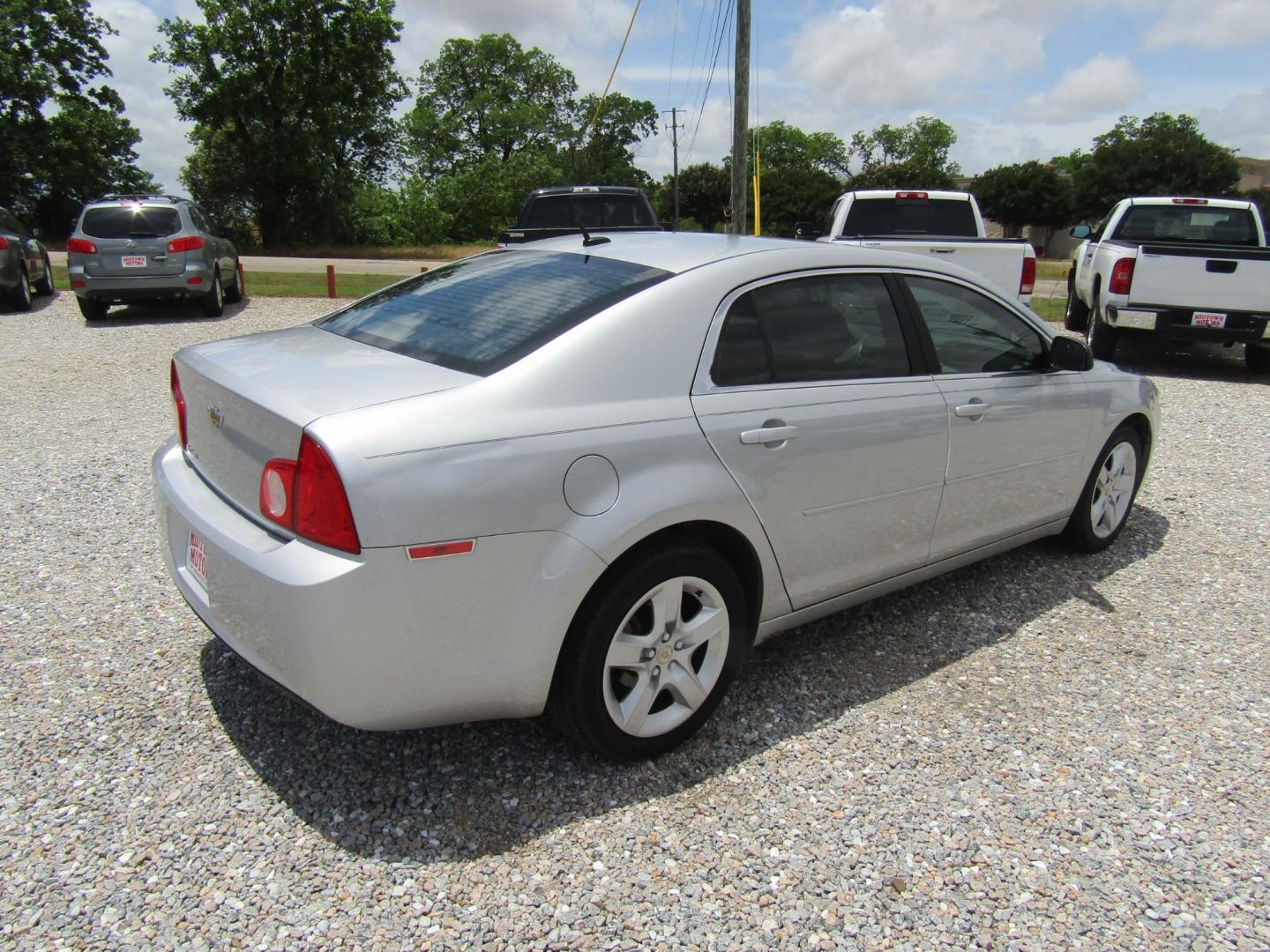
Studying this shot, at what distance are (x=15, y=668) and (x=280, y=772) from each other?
4.35 feet

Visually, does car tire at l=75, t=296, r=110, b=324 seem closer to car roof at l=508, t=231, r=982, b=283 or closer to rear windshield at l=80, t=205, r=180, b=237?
rear windshield at l=80, t=205, r=180, b=237

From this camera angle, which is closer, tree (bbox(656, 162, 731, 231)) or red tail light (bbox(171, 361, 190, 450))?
red tail light (bbox(171, 361, 190, 450))

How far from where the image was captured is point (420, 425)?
2.41 meters

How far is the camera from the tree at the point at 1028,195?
55.5 metres

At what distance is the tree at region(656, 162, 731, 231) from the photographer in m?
67.6

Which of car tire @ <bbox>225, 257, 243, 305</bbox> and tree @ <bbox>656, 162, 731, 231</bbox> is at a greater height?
tree @ <bbox>656, 162, 731, 231</bbox>

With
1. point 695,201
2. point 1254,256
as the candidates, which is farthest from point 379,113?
point 1254,256

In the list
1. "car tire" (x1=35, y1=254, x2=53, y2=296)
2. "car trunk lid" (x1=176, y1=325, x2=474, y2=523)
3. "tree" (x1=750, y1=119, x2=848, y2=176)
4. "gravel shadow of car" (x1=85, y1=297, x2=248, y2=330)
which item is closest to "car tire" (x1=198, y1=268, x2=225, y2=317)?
"gravel shadow of car" (x1=85, y1=297, x2=248, y2=330)

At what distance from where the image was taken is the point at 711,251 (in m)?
3.33

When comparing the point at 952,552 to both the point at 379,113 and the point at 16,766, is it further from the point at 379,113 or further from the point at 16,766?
the point at 379,113

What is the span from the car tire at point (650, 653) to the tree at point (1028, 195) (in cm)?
Result: 5972

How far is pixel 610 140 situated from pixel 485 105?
14.7m

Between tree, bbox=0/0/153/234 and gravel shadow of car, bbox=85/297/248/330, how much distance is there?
2454 cm

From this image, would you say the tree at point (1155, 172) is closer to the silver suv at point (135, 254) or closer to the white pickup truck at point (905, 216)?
the white pickup truck at point (905, 216)
